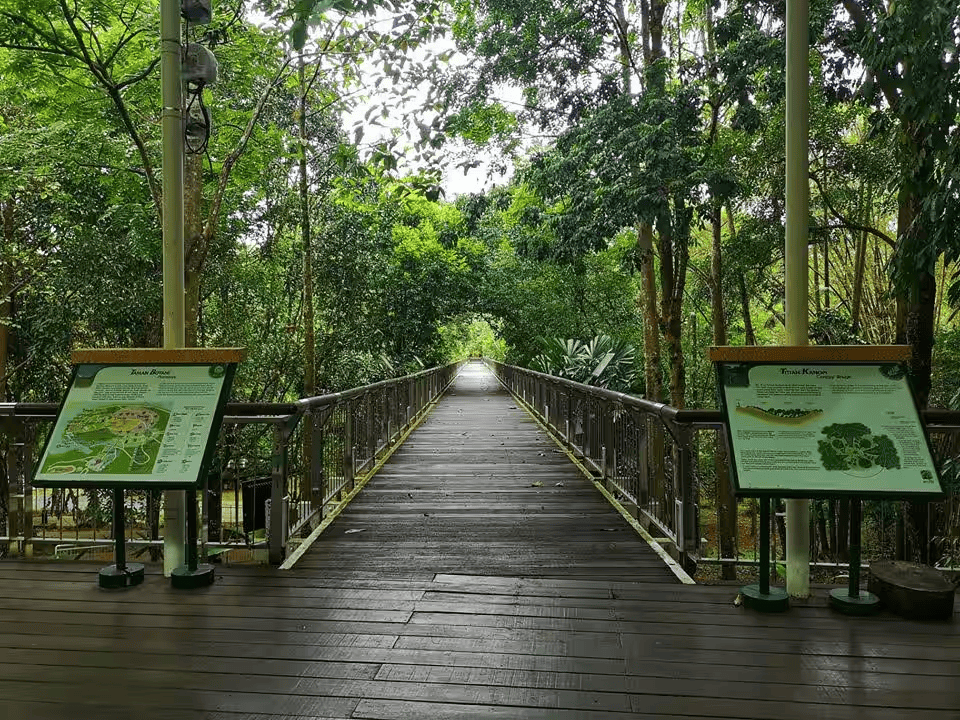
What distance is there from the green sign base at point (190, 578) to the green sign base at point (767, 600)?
2953mm

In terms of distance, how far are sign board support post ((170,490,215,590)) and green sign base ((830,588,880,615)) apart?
11.1ft

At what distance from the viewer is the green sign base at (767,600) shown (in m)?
3.36

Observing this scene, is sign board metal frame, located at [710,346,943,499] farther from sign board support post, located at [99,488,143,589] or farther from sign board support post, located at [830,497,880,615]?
sign board support post, located at [99,488,143,589]

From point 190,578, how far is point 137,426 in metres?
0.90

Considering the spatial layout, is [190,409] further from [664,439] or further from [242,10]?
[242,10]

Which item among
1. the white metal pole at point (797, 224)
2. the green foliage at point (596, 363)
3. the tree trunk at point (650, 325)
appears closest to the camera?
the white metal pole at point (797, 224)

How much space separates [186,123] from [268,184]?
794 cm

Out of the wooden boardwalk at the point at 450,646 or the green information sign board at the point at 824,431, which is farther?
the green information sign board at the point at 824,431

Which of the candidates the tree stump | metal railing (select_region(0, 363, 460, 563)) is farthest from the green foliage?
the tree stump

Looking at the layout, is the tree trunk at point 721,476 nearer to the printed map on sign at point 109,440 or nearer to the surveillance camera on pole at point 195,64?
the printed map on sign at point 109,440

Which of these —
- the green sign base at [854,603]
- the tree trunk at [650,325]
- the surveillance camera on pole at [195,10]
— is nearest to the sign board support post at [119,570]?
the surveillance camera on pole at [195,10]

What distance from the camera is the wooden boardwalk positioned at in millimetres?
2471

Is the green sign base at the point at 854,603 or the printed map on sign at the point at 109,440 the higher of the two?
the printed map on sign at the point at 109,440

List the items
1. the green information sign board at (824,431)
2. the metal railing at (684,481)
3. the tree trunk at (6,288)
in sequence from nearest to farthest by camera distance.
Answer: the green information sign board at (824,431), the metal railing at (684,481), the tree trunk at (6,288)
